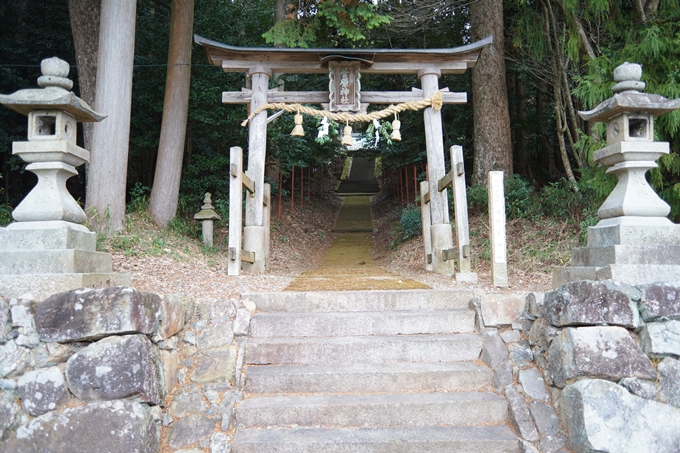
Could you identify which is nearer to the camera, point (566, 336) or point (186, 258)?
point (566, 336)

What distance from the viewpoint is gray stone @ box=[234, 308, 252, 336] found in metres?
4.04

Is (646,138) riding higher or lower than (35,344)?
higher

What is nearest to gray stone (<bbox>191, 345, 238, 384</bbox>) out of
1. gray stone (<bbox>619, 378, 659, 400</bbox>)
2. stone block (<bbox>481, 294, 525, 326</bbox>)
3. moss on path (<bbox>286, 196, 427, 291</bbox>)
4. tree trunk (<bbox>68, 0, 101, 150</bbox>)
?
moss on path (<bbox>286, 196, 427, 291</bbox>)

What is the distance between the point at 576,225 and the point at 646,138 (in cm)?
444

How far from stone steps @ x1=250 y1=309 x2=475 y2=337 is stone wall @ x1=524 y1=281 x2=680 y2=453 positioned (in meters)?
0.80

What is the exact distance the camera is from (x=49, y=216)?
11.8ft

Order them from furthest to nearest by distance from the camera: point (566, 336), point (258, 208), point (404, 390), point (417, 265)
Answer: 1. point (417, 265)
2. point (258, 208)
3. point (404, 390)
4. point (566, 336)

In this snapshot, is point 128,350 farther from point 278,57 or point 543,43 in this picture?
point 543,43

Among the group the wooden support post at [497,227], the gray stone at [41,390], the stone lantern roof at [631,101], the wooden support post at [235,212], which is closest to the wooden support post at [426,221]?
the wooden support post at [497,227]

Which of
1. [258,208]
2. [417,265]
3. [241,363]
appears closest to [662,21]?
[417,265]

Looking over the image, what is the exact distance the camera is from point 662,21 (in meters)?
6.29

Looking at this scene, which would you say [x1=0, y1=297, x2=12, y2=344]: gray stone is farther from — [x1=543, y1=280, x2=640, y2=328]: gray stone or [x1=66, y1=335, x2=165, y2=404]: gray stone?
[x1=543, y1=280, x2=640, y2=328]: gray stone

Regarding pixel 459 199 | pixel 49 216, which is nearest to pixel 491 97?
pixel 459 199

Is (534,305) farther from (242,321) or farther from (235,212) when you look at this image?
(235,212)
